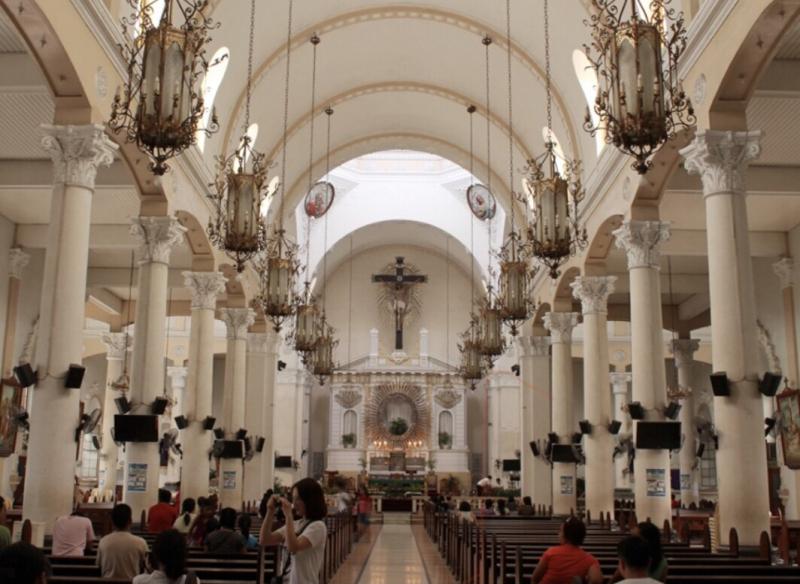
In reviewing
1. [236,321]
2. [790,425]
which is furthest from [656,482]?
[236,321]

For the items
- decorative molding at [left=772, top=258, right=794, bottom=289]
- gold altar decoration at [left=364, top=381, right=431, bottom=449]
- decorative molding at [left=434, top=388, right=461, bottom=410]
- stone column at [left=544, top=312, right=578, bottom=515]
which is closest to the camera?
decorative molding at [left=772, top=258, right=794, bottom=289]

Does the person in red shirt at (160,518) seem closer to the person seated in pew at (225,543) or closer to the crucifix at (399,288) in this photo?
the person seated in pew at (225,543)

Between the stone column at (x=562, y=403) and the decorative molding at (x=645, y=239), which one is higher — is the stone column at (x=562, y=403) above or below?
below

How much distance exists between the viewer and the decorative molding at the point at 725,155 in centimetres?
1087

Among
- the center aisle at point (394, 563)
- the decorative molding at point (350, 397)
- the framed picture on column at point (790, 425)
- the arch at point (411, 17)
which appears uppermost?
the arch at point (411, 17)

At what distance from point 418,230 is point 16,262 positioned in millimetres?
20888

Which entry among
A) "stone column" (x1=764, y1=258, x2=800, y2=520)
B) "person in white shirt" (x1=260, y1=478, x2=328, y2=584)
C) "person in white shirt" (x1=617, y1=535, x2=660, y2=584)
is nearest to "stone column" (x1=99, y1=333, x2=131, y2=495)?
"stone column" (x1=764, y1=258, x2=800, y2=520)

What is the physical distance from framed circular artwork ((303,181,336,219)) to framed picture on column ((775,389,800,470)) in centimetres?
1886

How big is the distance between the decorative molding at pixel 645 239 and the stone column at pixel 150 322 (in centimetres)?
750

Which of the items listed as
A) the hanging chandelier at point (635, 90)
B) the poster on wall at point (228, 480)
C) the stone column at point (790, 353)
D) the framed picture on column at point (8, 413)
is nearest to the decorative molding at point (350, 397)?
the poster on wall at point (228, 480)

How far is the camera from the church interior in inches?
368

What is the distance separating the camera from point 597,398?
17.5m

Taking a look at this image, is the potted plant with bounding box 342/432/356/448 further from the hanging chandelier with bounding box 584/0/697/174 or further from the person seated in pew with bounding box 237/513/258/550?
the hanging chandelier with bounding box 584/0/697/174

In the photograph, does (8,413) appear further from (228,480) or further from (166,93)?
(166,93)
